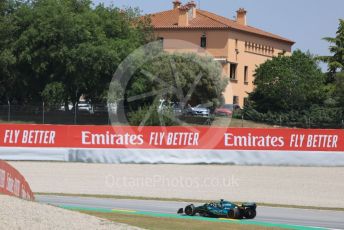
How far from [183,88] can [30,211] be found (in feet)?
158

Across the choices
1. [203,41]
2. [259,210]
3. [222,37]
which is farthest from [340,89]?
[259,210]

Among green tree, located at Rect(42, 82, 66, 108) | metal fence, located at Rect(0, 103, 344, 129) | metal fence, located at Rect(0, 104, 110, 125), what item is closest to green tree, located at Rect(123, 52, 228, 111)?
metal fence, located at Rect(0, 103, 344, 129)

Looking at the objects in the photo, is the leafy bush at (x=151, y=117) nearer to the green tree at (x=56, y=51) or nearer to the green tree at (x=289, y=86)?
the green tree at (x=56, y=51)

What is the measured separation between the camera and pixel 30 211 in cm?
1406

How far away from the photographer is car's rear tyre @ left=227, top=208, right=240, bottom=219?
2041 centimetres

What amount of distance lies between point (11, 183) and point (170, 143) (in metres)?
17.5

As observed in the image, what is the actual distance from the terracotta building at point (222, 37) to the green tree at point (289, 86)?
13.5 metres

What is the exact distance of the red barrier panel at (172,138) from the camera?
35.5m

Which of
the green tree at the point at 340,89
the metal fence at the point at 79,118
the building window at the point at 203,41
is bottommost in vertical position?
the metal fence at the point at 79,118

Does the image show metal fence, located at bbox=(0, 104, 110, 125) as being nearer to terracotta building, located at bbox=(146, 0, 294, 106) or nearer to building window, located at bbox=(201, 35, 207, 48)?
terracotta building, located at bbox=(146, 0, 294, 106)

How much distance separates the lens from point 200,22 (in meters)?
88.7

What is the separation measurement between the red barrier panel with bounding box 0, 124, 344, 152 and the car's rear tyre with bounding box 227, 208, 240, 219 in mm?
14972

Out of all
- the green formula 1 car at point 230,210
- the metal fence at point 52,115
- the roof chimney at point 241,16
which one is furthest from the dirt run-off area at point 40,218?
the roof chimney at point 241,16

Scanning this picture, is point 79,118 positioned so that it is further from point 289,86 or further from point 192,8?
point 192,8
